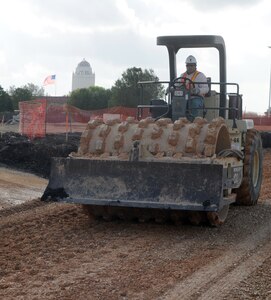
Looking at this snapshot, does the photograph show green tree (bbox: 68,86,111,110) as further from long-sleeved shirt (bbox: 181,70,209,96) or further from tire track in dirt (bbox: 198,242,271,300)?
tire track in dirt (bbox: 198,242,271,300)

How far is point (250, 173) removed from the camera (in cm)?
1058

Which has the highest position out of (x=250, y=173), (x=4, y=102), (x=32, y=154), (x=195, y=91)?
(x=195, y=91)

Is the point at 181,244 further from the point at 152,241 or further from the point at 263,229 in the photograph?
the point at 263,229

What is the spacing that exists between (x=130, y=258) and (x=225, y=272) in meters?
1.06

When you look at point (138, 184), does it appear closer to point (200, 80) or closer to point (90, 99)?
point (200, 80)

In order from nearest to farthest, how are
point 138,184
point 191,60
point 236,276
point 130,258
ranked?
point 236,276
point 130,258
point 138,184
point 191,60

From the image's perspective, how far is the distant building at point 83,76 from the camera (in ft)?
466

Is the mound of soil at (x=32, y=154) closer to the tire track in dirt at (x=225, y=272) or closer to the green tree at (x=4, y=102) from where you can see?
the tire track in dirt at (x=225, y=272)

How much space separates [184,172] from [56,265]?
2353 millimetres

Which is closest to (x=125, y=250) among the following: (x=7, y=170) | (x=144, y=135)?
(x=144, y=135)

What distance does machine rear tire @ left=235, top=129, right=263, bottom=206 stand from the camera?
34.6 feet

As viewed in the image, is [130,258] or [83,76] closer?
[130,258]

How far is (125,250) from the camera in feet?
24.6

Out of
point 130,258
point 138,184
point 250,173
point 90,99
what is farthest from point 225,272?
point 90,99
